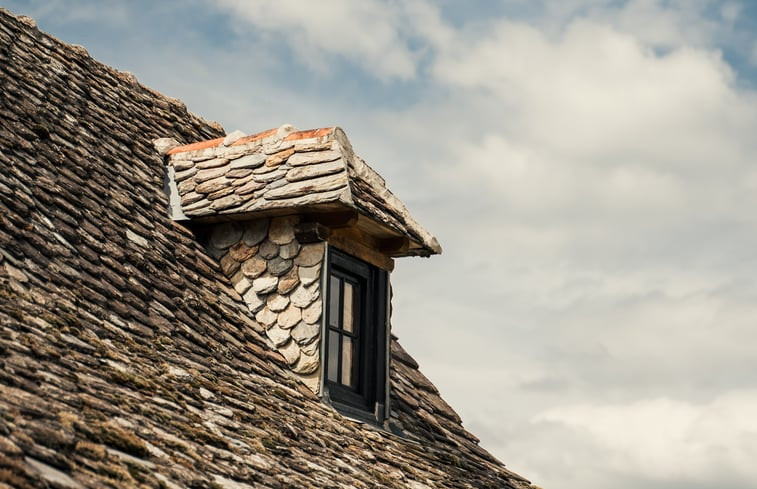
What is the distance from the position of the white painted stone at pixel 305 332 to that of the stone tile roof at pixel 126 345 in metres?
0.24

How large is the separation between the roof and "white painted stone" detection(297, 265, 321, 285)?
440 mm

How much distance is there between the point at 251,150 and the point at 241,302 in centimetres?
126

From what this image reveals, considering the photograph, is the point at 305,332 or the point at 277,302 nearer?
the point at 305,332

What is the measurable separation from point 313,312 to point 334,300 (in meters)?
0.44

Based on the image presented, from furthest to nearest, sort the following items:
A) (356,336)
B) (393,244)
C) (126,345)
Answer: (393,244)
(356,336)
(126,345)

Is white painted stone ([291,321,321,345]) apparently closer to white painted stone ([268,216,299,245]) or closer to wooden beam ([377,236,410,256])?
white painted stone ([268,216,299,245])

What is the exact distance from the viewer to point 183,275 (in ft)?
24.2

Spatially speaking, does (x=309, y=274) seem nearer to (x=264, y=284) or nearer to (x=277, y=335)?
(x=264, y=284)

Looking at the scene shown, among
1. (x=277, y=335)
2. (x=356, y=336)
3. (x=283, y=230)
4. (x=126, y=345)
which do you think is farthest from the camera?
(x=356, y=336)

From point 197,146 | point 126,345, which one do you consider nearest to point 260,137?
point 197,146

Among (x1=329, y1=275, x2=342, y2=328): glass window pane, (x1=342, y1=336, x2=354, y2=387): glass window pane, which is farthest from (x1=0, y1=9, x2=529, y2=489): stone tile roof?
(x1=329, y1=275, x2=342, y2=328): glass window pane

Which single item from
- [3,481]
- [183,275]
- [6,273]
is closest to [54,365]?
[6,273]

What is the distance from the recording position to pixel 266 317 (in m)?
7.85

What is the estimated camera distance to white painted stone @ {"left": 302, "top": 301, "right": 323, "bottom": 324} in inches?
306
